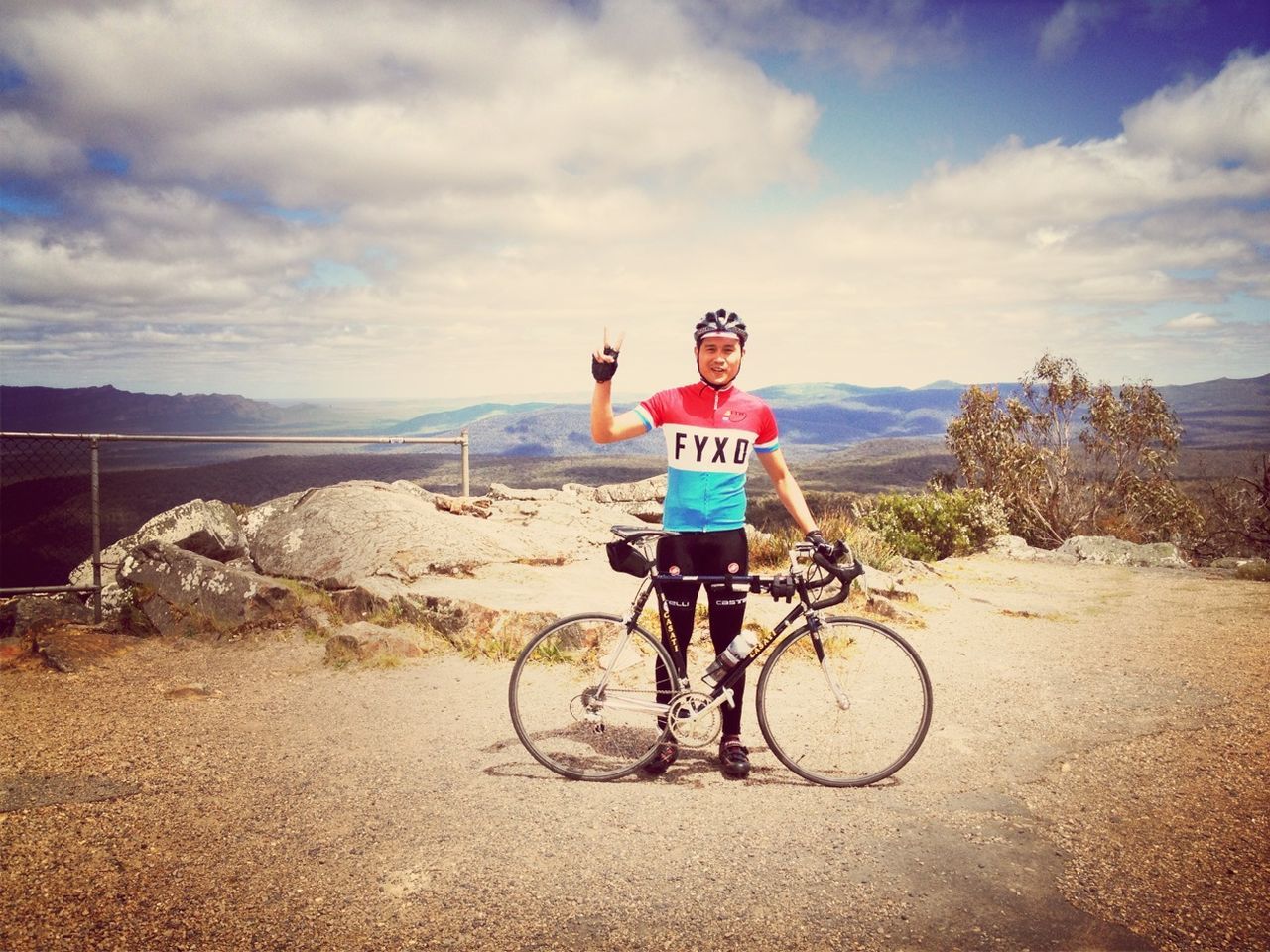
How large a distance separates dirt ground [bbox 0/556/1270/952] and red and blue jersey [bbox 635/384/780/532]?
5.21 ft

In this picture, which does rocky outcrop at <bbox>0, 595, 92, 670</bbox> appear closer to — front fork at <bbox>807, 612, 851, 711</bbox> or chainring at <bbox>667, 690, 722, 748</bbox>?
chainring at <bbox>667, 690, 722, 748</bbox>

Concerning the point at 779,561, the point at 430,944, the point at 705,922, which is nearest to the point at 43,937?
the point at 430,944

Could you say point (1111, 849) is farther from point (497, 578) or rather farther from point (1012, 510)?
point (1012, 510)

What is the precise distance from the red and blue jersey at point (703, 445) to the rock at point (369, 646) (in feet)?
11.9

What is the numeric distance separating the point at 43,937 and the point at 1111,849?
466 centimetres

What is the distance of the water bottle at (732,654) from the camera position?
402 cm

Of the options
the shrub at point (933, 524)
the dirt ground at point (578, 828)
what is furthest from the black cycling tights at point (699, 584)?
the shrub at point (933, 524)

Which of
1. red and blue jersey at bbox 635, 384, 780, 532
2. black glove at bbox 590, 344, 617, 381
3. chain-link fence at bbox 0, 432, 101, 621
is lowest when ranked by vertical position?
chain-link fence at bbox 0, 432, 101, 621

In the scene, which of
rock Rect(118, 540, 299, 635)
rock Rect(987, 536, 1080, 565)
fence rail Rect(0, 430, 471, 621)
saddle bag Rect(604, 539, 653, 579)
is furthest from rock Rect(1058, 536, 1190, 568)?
rock Rect(118, 540, 299, 635)

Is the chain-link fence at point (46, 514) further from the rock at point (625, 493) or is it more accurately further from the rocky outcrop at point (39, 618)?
the rock at point (625, 493)

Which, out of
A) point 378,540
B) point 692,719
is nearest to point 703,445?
point 692,719

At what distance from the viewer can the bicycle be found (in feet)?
13.1

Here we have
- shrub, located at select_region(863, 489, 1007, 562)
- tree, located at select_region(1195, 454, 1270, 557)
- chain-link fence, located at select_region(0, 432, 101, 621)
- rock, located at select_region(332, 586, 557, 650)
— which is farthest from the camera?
tree, located at select_region(1195, 454, 1270, 557)

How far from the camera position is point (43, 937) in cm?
275
